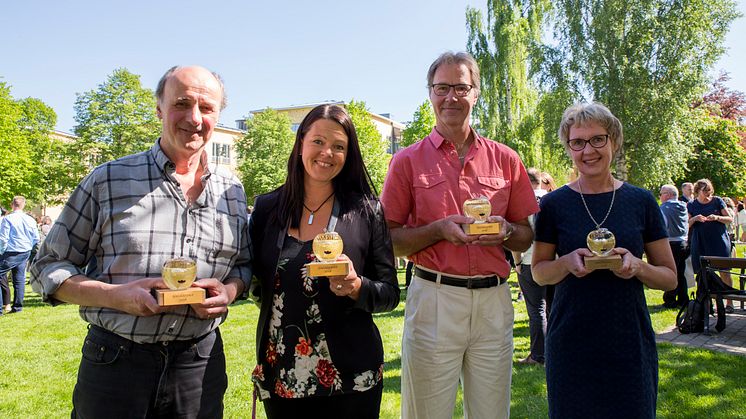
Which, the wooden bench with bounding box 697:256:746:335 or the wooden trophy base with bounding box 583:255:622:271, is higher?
the wooden trophy base with bounding box 583:255:622:271

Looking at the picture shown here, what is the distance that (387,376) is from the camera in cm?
599

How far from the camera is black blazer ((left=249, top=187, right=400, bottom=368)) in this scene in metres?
2.45

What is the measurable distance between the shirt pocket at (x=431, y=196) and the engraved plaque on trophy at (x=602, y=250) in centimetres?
87

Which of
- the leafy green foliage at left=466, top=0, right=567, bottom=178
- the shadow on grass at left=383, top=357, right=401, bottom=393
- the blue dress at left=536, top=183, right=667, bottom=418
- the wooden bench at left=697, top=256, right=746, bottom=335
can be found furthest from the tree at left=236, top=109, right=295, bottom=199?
the blue dress at left=536, top=183, right=667, bottom=418

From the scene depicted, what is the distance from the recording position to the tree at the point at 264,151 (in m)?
44.4

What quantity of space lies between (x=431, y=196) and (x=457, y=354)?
3.32ft

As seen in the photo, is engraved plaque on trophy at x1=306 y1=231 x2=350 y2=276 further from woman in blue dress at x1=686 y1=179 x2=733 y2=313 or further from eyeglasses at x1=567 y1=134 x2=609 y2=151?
woman in blue dress at x1=686 y1=179 x2=733 y2=313

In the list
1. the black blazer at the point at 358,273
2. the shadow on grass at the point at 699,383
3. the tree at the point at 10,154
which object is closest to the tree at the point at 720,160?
the shadow on grass at the point at 699,383

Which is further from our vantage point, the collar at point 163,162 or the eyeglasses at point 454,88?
the eyeglasses at point 454,88

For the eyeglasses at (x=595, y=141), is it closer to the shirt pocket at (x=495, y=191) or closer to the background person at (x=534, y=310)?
the shirt pocket at (x=495, y=191)

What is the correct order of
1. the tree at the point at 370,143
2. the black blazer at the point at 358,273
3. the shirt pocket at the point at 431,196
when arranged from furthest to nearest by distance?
the tree at the point at 370,143 < the shirt pocket at the point at 431,196 < the black blazer at the point at 358,273

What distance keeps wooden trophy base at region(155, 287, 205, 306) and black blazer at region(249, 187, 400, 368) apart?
491 millimetres

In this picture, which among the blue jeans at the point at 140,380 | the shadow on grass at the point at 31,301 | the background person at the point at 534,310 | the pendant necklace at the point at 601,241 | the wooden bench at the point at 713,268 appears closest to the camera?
the blue jeans at the point at 140,380

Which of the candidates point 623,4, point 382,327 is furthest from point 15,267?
point 623,4
